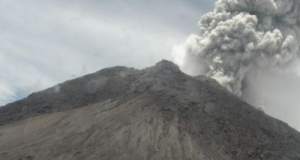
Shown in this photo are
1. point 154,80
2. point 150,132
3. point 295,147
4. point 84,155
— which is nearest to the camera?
point 84,155

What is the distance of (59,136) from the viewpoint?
3222 centimetres

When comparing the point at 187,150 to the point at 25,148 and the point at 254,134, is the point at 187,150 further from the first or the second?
the point at 25,148

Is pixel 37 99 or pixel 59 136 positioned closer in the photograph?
pixel 59 136

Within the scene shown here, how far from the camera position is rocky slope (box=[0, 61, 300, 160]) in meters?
30.6

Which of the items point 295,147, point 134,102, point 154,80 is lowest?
point 295,147

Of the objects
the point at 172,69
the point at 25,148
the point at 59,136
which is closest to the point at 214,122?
the point at 172,69

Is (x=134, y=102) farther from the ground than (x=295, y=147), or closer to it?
farther from the ground

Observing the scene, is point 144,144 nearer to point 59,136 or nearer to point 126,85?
point 59,136

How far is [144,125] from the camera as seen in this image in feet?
107

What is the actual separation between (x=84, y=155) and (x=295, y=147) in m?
17.7

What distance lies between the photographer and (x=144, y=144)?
101ft

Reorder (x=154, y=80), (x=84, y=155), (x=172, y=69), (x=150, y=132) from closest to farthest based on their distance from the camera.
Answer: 1. (x=84, y=155)
2. (x=150, y=132)
3. (x=154, y=80)
4. (x=172, y=69)

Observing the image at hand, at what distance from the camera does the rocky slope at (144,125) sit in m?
30.6

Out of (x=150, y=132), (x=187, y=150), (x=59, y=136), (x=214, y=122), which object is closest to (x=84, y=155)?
(x=59, y=136)
